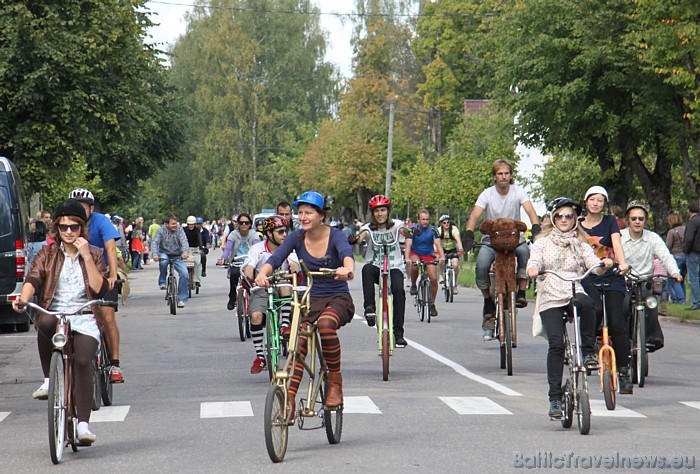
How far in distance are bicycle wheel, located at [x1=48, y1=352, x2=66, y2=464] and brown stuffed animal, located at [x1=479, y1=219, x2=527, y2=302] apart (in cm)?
609

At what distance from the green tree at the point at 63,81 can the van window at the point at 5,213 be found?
7326 mm

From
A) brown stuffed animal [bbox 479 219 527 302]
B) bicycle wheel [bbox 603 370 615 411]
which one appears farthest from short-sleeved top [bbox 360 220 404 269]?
bicycle wheel [bbox 603 370 615 411]

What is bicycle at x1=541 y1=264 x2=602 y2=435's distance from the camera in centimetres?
982

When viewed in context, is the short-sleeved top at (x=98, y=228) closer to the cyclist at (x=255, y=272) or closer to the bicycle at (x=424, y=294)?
the cyclist at (x=255, y=272)

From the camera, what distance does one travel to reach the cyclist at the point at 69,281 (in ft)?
30.9

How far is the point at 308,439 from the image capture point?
386 inches

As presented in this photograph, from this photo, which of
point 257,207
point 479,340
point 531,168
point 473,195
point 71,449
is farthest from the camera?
point 257,207

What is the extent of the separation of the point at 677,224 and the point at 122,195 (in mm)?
34695

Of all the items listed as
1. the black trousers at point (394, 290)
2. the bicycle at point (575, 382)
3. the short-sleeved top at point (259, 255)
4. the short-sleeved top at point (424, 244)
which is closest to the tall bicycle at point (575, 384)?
the bicycle at point (575, 382)

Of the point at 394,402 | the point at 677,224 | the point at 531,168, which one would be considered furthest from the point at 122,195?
the point at 394,402

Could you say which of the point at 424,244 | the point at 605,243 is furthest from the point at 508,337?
the point at 424,244

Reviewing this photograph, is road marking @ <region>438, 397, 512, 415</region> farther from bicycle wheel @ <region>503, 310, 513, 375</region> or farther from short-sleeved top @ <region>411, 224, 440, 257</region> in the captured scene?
short-sleeved top @ <region>411, 224, 440, 257</region>

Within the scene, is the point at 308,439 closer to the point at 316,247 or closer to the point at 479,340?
the point at 316,247

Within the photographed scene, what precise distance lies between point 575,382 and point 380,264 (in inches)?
209
